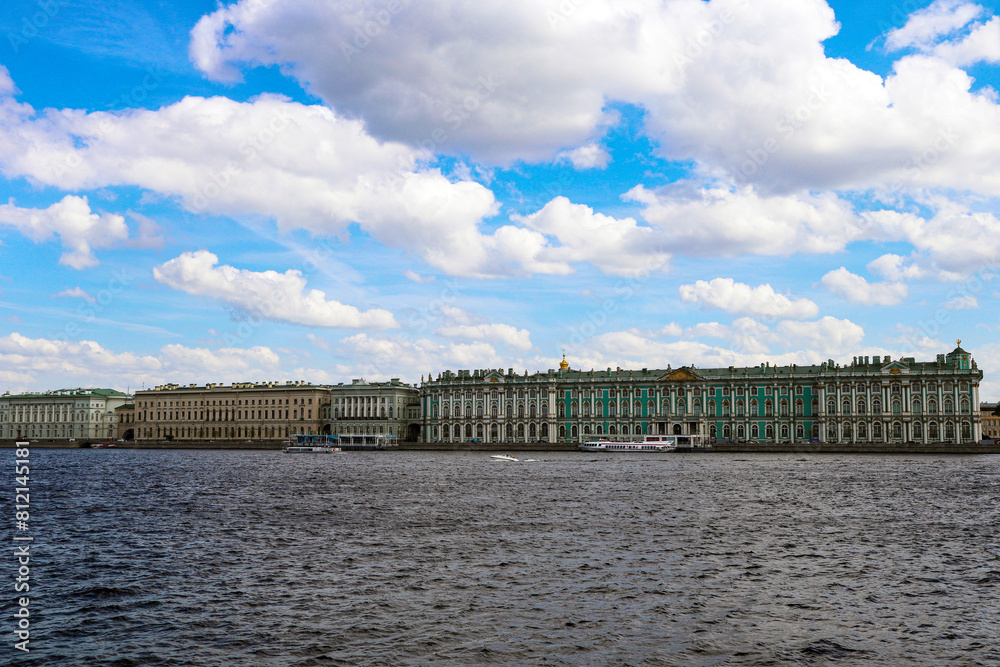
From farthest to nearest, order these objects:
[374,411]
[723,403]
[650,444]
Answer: [374,411], [723,403], [650,444]

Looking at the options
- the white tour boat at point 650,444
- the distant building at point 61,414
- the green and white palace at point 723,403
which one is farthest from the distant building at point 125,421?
the white tour boat at point 650,444

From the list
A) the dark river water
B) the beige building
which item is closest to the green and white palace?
the beige building

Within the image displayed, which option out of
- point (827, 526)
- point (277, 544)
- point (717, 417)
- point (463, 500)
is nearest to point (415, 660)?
point (277, 544)

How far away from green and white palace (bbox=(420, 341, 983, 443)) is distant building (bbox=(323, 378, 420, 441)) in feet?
28.9

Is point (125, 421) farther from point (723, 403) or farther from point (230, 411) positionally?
point (723, 403)

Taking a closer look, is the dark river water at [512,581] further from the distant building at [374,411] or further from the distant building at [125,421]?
the distant building at [125,421]

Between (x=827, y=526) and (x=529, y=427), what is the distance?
9038 centimetres

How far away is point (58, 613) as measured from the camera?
16750 mm

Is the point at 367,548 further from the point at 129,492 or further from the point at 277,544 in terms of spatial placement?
the point at 129,492

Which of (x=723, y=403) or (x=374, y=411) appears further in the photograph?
(x=374, y=411)

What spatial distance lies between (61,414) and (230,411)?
3309cm

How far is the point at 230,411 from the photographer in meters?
144

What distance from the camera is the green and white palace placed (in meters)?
98.9

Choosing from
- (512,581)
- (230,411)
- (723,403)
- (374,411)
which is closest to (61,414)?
(230,411)
